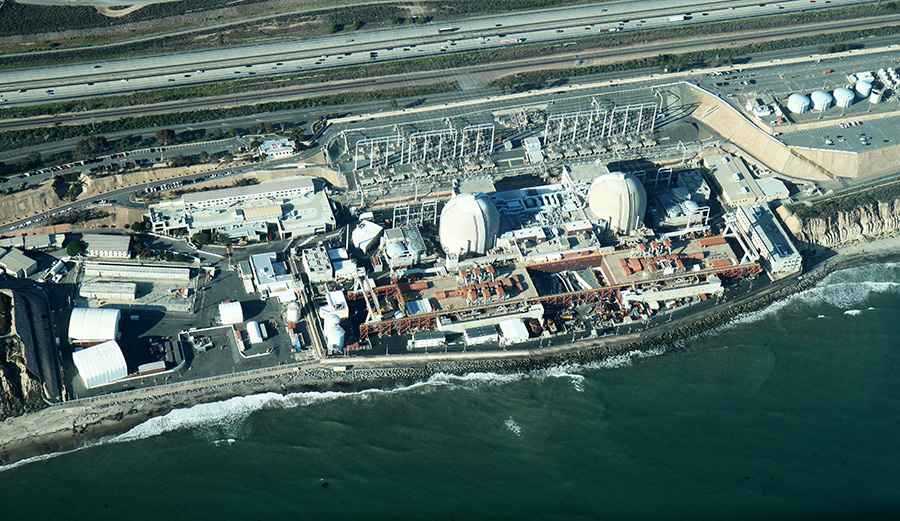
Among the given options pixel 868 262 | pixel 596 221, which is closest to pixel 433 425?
pixel 596 221

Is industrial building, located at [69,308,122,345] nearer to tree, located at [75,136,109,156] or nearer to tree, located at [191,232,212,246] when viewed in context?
tree, located at [191,232,212,246]

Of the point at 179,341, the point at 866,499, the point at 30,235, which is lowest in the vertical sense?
the point at 866,499

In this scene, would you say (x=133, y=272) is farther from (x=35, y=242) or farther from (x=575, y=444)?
(x=575, y=444)

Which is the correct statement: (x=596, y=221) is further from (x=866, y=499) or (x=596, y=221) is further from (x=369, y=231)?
(x=866, y=499)

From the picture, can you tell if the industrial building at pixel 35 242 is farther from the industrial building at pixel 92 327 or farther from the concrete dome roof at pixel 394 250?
the concrete dome roof at pixel 394 250

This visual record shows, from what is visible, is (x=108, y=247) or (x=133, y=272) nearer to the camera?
(x=133, y=272)

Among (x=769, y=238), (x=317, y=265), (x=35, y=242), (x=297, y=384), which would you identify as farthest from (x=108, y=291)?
(x=769, y=238)

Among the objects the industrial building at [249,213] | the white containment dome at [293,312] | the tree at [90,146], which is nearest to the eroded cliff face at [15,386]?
the industrial building at [249,213]
